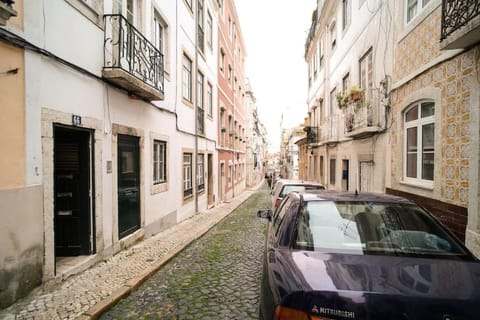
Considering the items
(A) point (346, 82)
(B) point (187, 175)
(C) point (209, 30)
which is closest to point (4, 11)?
(B) point (187, 175)

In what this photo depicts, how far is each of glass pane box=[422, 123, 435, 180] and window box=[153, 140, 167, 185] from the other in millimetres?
6467

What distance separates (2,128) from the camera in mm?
3115

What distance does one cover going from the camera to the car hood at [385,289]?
1614 mm

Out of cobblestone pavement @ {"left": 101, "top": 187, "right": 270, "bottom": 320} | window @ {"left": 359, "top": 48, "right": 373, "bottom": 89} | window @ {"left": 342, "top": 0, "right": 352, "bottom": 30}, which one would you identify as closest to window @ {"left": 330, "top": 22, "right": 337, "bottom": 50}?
window @ {"left": 342, "top": 0, "right": 352, "bottom": 30}

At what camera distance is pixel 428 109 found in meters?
5.55

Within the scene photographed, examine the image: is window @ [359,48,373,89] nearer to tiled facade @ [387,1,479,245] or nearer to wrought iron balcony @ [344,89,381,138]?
wrought iron balcony @ [344,89,381,138]

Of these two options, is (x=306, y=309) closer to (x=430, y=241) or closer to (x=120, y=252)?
(x=430, y=241)

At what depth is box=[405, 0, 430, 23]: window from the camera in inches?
224

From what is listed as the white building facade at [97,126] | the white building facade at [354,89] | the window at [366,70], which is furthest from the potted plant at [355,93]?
the white building facade at [97,126]

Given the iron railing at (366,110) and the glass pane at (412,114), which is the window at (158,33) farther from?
the glass pane at (412,114)

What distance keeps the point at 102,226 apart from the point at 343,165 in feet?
31.4

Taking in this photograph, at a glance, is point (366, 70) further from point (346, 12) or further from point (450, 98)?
point (450, 98)

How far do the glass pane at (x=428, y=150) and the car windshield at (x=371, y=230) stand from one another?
3282 mm

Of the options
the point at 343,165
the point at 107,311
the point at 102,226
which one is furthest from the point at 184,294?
the point at 343,165
